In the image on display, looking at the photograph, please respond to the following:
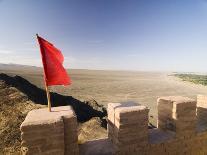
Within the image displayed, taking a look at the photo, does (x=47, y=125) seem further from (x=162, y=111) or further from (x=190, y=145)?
(x=190, y=145)

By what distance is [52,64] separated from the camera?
373cm

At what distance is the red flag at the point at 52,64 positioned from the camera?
12.0 ft

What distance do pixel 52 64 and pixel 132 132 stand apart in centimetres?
172

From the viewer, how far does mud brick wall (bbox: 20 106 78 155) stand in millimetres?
3080

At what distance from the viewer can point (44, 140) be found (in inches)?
124

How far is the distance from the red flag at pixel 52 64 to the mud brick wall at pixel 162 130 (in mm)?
1031

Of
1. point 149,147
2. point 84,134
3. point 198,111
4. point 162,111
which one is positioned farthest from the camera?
point 84,134

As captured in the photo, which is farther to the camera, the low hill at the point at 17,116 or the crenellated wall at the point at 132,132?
the low hill at the point at 17,116

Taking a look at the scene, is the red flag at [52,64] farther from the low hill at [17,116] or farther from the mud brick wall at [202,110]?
the mud brick wall at [202,110]

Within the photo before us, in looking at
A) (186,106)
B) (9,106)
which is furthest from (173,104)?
(9,106)

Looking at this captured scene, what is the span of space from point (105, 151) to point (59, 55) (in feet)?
5.80

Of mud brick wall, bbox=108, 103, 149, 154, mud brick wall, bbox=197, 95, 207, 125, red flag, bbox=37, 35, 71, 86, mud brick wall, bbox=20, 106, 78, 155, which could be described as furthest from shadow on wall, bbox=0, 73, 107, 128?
mud brick wall, bbox=20, 106, 78, 155

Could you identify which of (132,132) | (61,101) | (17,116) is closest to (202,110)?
(132,132)

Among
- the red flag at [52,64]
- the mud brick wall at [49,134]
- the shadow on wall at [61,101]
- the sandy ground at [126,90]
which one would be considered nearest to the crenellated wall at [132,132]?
the mud brick wall at [49,134]
